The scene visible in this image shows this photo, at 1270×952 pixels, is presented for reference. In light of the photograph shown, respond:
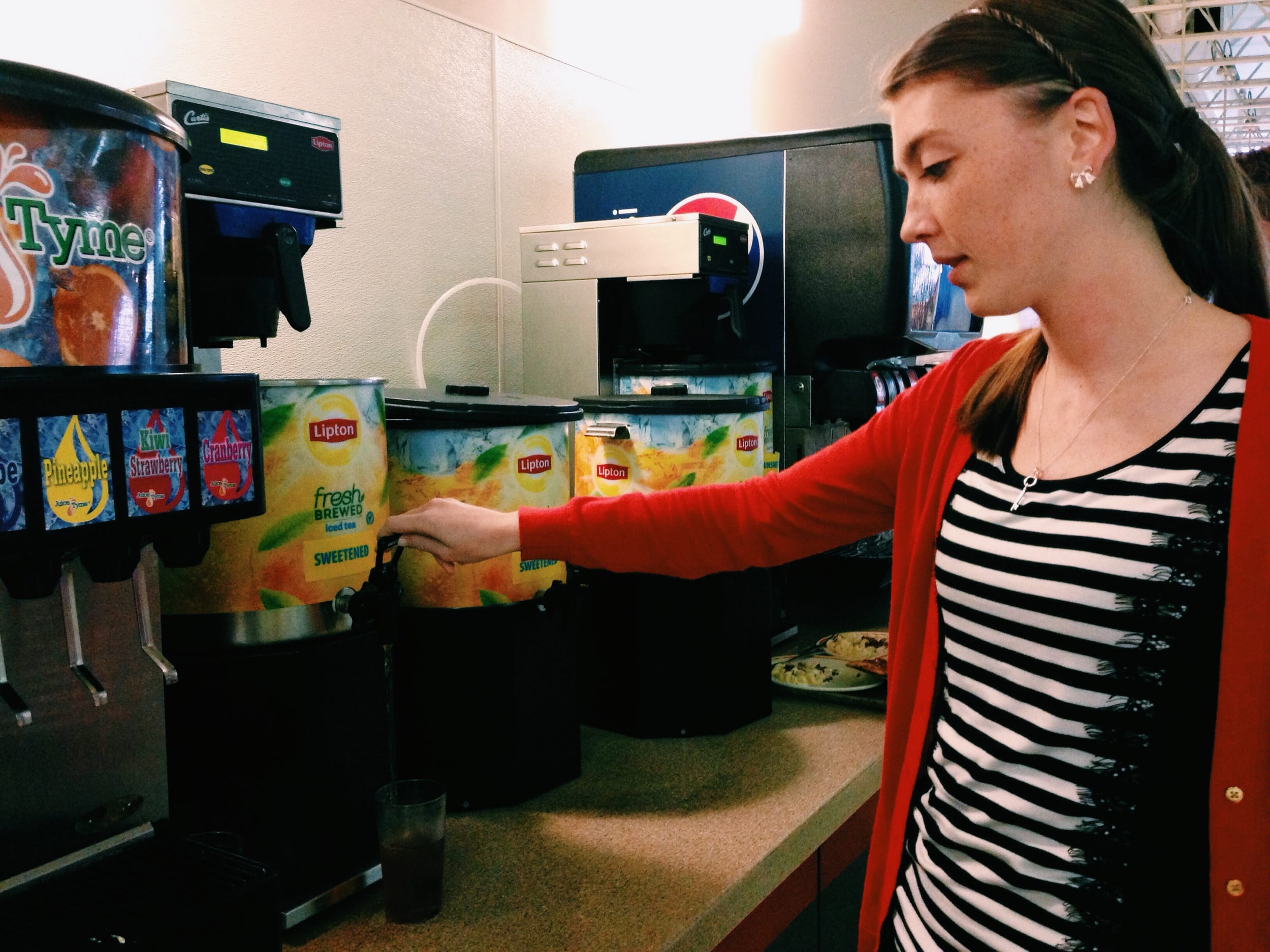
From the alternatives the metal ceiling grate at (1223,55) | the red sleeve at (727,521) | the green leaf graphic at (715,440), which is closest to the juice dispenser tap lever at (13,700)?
the red sleeve at (727,521)

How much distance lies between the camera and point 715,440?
150 centimetres

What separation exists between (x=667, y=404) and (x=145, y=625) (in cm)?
80

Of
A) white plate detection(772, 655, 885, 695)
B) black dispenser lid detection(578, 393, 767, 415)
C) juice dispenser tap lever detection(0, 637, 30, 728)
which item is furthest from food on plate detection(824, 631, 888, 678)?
juice dispenser tap lever detection(0, 637, 30, 728)

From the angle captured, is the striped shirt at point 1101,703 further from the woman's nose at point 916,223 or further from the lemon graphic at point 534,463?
the lemon graphic at point 534,463

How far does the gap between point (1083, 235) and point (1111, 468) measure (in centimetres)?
20

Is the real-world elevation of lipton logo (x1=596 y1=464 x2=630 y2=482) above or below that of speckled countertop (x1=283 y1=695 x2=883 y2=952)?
above

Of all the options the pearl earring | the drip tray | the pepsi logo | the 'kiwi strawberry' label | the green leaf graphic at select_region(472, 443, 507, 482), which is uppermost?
the pepsi logo

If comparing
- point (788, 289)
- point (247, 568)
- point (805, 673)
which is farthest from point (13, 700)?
point (788, 289)

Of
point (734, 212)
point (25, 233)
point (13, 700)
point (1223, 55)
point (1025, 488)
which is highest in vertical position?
point (1223, 55)

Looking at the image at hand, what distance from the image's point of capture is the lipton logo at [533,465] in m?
1.24

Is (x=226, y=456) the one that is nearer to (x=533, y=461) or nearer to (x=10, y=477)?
(x=10, y=477)

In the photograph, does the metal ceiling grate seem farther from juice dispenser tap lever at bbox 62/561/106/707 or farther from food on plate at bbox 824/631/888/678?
juice dispenser tap lever at bbox 62/561/106/707

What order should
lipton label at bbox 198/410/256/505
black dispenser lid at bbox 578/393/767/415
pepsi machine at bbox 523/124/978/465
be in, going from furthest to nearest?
pepsi machine at bbox 523/124/978/465, black dispenser lid at bbox 578/393/767/415, lipton label at bbox 198/410/256/505

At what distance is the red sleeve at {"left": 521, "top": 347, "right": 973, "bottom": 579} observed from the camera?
3.79 feet
